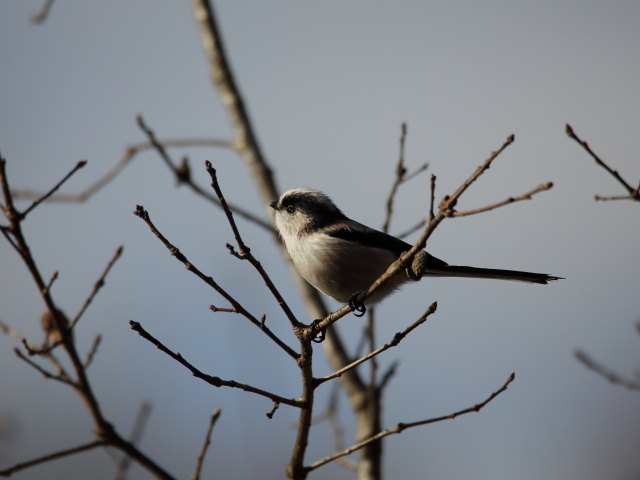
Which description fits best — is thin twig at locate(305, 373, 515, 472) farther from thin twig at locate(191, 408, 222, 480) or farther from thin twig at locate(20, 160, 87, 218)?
thin twig at locate(20, 160, 87, 218)

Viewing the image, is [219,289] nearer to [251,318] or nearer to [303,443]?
[251,318]

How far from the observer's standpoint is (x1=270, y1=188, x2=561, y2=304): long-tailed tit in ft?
12.3

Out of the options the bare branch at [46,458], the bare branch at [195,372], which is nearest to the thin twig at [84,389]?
the bare branch at [46,458]

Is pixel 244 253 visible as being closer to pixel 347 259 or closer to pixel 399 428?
pixel 399 428

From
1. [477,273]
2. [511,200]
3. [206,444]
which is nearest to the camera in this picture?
[511,200]

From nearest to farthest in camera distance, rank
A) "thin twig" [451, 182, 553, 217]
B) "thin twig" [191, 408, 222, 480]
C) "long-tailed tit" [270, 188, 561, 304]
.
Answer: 1. "thin twig" [451, 182, 553, 217]
2. "thin twig" [191, 408, 222, 480]
3. "long-tailed tit" [270, 188, 561, 304]

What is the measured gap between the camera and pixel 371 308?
13.3 feet

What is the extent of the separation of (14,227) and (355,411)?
2821 mm

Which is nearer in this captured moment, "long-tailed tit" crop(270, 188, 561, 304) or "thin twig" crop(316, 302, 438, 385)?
"thin twig" crop(316, 302, 438, 385)

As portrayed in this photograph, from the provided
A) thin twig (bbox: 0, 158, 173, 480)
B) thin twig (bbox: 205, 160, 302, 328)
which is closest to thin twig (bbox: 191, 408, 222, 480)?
thin twig (bbox: 0, 158, 173, 480)

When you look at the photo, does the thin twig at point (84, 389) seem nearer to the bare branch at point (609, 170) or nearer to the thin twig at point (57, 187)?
the thin twig at point (57, 187)

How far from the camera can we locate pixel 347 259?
3.87 metres

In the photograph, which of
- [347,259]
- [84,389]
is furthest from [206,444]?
[347,259]

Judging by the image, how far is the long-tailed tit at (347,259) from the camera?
3760 mm
